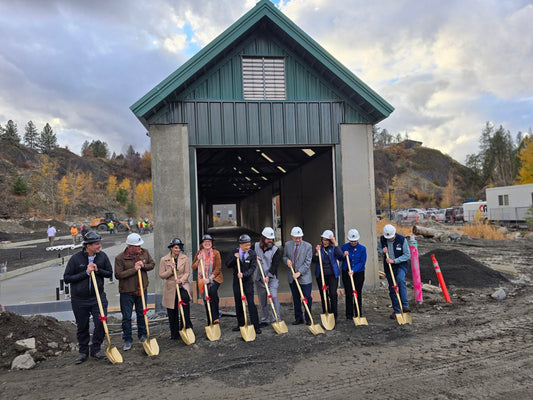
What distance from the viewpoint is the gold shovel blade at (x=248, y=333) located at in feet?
18.5

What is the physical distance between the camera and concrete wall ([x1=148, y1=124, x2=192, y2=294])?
8141 millimetres

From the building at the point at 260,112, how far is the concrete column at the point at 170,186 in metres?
0.02

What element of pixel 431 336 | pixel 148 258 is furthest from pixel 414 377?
pixel 148 258

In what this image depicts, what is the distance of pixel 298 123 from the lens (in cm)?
885

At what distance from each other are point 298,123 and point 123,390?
6871 mm

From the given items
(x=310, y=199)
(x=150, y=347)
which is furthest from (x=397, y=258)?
(x=310, y=199)

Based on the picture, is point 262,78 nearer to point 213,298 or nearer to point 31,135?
point 213,298

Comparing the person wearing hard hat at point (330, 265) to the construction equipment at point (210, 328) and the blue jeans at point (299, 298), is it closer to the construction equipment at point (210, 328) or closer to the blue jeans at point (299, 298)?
the blue jeans at point (299, 298)

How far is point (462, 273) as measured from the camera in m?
10.0

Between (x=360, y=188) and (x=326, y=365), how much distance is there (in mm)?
5465

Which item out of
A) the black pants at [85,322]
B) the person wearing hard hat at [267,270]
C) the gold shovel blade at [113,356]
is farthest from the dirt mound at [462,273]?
the black pants at [85,322]

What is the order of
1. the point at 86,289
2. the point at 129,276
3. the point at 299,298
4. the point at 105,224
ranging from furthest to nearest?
the point at 105,224
the point at 299,298
the point at 129,276
the point at 86,289

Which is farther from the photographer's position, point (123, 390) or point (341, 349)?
point (341, 349)

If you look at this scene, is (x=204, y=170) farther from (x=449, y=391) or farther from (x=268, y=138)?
(x=449, y=391)
